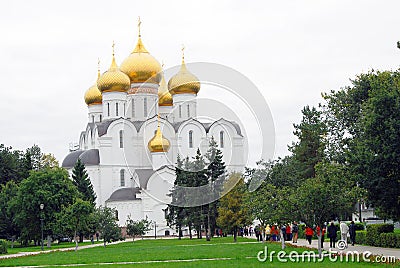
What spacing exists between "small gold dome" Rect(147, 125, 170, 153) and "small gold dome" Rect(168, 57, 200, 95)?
4917 mm

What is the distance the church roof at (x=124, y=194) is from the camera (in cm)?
7375

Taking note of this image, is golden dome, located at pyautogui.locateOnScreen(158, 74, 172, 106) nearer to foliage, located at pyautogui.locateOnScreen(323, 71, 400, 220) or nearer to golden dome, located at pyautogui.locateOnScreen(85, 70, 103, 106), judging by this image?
golden dome, located at pyautogui.locateOnScreen(85, 70, 103, 106)

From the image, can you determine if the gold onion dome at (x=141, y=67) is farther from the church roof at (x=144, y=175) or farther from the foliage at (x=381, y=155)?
the foliage at (x=381, y=155)

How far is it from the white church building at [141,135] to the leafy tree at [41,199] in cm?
1946

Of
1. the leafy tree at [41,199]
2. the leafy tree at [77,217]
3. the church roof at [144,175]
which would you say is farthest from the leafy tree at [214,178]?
the church roof at [144,175]

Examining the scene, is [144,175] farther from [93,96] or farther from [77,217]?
[77,217]

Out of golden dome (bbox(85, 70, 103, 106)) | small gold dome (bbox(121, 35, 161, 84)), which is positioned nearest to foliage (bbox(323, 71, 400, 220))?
small gold dome (bbox(121, 35, 161, 84))

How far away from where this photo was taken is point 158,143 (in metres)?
75.4

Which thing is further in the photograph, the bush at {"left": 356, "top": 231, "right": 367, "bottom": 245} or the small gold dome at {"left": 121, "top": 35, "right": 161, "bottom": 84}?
the small gold dome at {"left": 121, "top": 35, "right": 161, "bottom": 84}

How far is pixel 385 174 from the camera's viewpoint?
88.8ft

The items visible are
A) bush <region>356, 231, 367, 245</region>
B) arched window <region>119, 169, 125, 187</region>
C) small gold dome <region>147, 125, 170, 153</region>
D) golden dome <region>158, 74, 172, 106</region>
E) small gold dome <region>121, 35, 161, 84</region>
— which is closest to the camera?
bush <region>356, 231, 367, 245</region>

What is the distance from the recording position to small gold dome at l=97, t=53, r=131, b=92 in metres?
76.6

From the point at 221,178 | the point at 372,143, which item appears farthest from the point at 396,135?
Result: the point at 221,178

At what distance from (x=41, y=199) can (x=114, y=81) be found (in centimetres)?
2665
